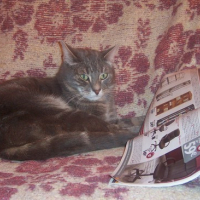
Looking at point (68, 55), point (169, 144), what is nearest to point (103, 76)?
point (68, 55)

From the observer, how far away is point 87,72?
5.25 feet

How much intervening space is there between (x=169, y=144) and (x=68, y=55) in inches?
32.7

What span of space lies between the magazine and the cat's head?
0.37 meters

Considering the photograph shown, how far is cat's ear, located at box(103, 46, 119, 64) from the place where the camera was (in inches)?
61.9

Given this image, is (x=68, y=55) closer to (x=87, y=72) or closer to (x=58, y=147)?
(x=87, y=72)

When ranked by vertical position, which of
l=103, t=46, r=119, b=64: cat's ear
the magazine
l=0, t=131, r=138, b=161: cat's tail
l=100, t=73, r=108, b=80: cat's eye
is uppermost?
l=103, t=46, r=119, b=64: cat's ear

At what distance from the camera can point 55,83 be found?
1.65m

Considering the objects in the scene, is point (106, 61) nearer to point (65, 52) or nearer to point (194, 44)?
point (65, 52)

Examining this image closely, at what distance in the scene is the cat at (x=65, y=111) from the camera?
1.23 meters

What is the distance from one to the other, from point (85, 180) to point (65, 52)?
82 cm

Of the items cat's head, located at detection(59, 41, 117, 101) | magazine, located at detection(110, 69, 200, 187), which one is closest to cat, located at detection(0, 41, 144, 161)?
cat's head, located at detection(59, 41, 117, 101)

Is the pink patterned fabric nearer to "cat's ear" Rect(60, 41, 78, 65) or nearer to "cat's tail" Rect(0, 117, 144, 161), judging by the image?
"cat's ear" Rect(60, 41, 78, 65)

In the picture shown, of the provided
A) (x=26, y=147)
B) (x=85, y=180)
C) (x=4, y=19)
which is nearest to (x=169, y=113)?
(x=85, y=180)

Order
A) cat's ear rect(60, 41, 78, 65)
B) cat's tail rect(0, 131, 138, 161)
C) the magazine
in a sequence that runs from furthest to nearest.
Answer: cat's ear rect(60, 41, 78, 65) → cat's tail rect(0, 131, 138, 161) → the magazine
